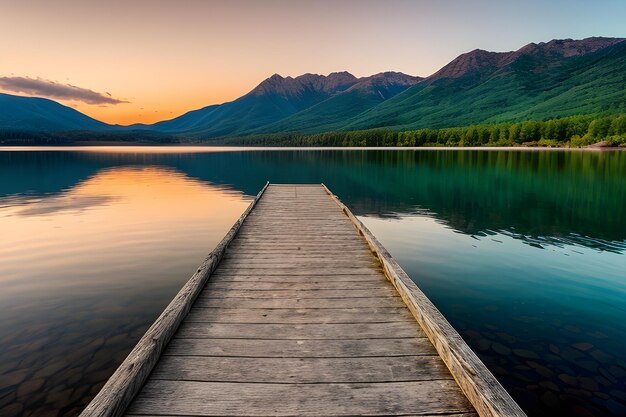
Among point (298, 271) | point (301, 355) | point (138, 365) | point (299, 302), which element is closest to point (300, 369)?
point (301, 355)

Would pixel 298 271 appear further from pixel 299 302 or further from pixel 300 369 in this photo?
pixel 300 369

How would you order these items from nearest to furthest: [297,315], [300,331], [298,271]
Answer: [300,331] → [297,315] → [298,271]

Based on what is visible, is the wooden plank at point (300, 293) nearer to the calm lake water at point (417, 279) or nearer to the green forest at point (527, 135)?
the calm lake water at point (417, 279)

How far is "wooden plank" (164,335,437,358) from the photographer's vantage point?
16.7 feet

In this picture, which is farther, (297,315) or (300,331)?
(297,315)

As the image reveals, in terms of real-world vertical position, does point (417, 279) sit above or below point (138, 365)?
below

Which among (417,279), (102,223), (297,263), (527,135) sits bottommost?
(417,279)

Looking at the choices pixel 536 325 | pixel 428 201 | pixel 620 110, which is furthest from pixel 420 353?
pixel 620 110

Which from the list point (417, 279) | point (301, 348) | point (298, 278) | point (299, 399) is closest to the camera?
point (299, 399)

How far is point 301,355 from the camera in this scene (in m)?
5.09

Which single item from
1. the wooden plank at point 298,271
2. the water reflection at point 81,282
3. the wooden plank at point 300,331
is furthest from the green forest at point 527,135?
the wooden plank at point 300,331

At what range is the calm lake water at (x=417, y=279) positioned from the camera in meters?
6.39

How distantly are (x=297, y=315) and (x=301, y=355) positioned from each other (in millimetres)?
1309

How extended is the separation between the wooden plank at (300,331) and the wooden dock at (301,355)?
0.02 metres
